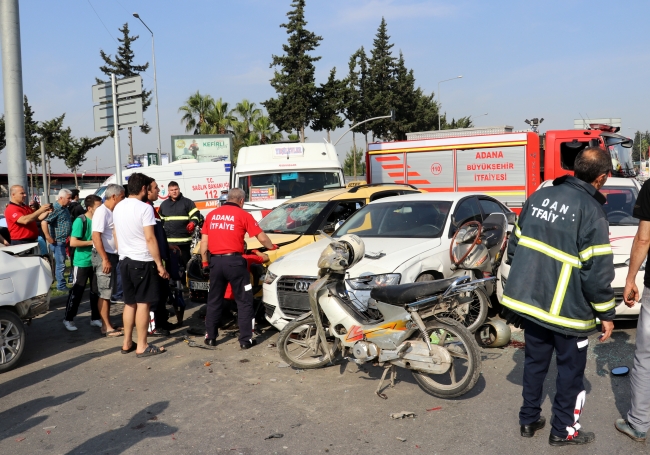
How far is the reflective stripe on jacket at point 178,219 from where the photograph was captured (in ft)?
29.8

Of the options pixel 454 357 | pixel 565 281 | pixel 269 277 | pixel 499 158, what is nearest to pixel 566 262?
pixel 565 281

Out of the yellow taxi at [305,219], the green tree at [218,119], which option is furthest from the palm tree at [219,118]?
the yellow taxi at [305,219]

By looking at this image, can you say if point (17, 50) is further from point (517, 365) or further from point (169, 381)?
point (517, 365)

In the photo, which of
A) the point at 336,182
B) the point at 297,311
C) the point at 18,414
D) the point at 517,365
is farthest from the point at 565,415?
the point at 336,182

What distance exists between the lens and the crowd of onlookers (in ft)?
21.0

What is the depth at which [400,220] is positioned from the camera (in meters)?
7.52

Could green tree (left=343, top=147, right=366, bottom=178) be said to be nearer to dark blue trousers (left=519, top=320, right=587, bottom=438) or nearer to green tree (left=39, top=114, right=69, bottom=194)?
green tree (left=39, top=114, right=69, bottom=194)

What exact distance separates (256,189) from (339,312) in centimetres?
722

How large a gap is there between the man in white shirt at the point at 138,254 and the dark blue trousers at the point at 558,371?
13.0ft

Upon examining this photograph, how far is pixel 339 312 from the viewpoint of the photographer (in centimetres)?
525

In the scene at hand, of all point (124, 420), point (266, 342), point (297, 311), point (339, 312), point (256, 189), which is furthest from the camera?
point (256, 189)

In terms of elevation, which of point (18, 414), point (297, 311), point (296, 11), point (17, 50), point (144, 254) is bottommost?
point (18, 414)

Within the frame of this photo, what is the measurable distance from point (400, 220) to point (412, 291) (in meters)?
2.84

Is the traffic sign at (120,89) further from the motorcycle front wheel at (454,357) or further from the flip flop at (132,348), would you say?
the motorcycle front wheel at (454,357)
